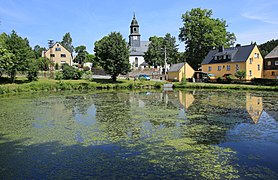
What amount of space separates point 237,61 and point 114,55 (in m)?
20.8

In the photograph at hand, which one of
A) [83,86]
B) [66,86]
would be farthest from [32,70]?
[83,86]

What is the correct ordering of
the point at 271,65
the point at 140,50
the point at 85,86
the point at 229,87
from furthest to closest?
the point at 140,50, the point at 271,65, the point at 85,86, the point at 229,87

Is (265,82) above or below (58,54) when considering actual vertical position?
below

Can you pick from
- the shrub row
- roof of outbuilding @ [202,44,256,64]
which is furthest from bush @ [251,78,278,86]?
the shrub row

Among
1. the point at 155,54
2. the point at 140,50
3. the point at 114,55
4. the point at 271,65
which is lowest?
the point at 271,65

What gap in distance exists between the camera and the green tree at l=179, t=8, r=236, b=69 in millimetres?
49156

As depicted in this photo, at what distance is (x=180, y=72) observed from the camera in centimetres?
→ 4469

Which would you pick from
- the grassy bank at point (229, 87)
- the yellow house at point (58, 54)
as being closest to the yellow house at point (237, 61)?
the grassy bank at point (229, 87)

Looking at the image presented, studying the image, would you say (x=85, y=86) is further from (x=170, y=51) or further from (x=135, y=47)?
(x=135, y=47)

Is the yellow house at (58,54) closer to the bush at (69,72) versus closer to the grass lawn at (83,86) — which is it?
the bush at (69,72)

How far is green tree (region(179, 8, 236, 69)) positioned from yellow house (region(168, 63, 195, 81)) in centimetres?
777

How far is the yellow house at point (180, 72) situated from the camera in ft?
146

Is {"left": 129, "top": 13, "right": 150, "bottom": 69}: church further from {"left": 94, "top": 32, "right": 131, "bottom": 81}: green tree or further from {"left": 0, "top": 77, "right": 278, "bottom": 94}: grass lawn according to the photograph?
{"left": 0, "top": 77, "right": 278, "bottom": 94}: grass lawn

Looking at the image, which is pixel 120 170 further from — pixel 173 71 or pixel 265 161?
pixel 173 71
